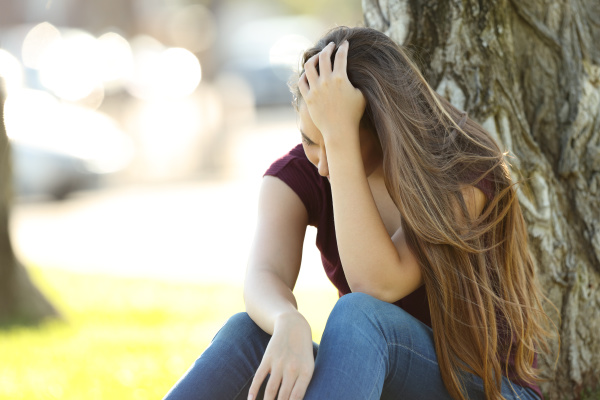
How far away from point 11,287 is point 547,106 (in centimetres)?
379

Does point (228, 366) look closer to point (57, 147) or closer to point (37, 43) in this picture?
point (57, 147)

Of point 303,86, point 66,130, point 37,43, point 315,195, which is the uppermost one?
point 37,43

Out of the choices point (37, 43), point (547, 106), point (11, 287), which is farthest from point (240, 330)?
point (37, 43)

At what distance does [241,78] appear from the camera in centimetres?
1870

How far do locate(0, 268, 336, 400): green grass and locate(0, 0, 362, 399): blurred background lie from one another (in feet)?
0.05

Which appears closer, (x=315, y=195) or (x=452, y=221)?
(x=452, y=221)

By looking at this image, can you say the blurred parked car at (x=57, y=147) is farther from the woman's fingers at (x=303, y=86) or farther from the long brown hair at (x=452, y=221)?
the long brown hair at (x=452, y=221)

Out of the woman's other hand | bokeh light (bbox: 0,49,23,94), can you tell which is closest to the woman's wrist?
the woman's other hand

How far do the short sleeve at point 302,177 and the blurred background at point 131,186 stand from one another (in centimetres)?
31

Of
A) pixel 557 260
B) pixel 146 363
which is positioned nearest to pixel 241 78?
pixel 146 363

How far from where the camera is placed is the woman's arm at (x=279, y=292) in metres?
1.87

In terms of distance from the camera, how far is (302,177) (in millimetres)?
2441

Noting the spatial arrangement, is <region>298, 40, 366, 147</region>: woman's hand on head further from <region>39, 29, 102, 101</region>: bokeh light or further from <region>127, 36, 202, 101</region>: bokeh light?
<region>127, 36, 202, 101</region>: bokeh light

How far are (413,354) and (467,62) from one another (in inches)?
44.0
